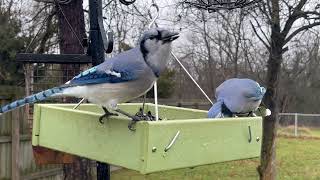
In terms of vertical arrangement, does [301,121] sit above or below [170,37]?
below

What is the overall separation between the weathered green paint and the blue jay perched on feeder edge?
9cm

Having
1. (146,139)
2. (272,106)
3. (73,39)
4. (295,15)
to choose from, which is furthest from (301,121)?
(146,139)

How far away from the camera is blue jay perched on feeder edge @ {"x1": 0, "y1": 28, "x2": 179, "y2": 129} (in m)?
1.49

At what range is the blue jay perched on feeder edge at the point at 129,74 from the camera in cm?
149

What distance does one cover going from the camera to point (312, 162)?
8273 millimetres

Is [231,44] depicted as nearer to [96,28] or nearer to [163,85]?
[163,85]

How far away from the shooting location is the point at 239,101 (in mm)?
2203

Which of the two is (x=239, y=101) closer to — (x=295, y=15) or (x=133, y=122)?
(x=133, y=122)

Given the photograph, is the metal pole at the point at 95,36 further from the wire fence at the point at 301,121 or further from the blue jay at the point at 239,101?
the wire fence at the point at 301,121

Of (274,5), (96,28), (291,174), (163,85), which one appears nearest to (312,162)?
(291,174)

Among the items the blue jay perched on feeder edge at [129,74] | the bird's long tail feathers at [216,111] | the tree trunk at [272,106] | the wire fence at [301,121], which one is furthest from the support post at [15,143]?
the wire fence at [301,121]

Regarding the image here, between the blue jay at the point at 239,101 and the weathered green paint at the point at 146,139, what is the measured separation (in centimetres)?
17

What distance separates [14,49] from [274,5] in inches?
168

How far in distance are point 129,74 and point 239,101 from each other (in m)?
0.84
